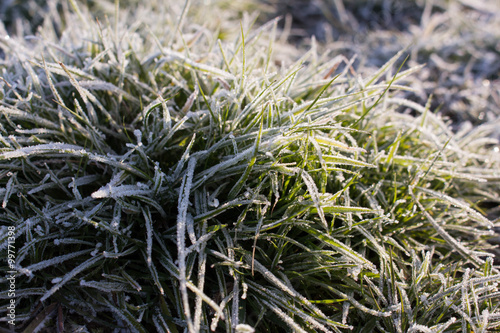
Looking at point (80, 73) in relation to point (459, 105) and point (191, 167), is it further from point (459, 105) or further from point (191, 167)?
point (459, 105)

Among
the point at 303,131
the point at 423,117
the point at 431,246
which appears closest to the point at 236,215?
the point at 303,131

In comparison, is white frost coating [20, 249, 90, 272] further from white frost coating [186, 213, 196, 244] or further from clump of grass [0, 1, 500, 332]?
white frost coating [186, 213, 196, 244]

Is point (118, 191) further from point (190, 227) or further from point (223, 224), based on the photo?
point (223, 224)

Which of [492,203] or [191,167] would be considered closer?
[191,167]

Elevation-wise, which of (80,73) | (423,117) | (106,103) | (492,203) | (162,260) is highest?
(80,73)

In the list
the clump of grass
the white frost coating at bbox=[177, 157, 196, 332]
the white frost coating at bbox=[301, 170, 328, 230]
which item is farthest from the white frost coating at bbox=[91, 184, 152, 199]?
the white frost coating at bbox=[301, 170, 328, 230]

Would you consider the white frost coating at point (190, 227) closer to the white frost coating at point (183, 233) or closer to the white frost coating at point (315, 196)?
the white frost coating at point (183, 233)

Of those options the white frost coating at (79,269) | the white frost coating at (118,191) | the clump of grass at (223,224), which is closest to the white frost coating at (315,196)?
the clump of grass at (223,224)
